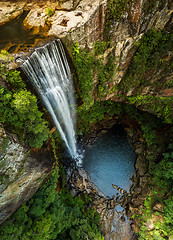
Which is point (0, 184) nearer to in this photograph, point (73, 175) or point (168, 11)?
point (73, 175)

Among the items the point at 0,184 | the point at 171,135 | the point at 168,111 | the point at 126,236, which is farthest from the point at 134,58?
the point at 126,236

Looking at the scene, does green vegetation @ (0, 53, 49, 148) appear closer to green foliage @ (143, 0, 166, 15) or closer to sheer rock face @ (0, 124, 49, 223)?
sheer rock face @ (0, 124, 49, 223)

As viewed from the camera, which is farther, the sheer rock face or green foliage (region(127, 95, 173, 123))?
green foliage (region(127, 95, 173, 123))

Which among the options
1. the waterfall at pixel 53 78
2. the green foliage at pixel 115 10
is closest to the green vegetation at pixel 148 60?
the green foliage at pixel 115 10

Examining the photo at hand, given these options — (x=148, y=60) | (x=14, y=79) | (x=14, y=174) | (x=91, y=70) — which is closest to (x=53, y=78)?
(x=14, y=79)

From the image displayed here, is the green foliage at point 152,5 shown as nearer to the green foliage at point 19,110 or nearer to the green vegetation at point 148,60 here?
the green vegetation at point 148,60

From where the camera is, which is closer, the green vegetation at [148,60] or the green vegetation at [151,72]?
the green vegetation at [148,60]

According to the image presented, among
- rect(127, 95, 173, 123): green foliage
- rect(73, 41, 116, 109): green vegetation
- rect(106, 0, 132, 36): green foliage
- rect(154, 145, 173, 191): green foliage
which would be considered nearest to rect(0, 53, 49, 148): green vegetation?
rect(73, 41, 116, 109): green vegetation
